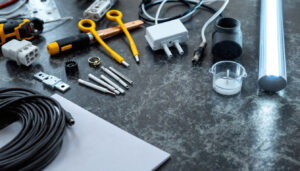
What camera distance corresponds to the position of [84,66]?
972 millimetres

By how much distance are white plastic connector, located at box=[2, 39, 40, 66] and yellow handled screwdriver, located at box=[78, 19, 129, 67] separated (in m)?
0.17

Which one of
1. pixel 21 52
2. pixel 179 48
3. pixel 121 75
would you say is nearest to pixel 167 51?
pixel 179 48

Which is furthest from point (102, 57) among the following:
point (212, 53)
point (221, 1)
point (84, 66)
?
point (221, 1)

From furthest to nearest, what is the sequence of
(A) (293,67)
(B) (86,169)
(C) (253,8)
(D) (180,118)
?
1. (C) (253,8)
2. (A) (293,67)
3. (D) (180,118)
4. (B) (86,169)

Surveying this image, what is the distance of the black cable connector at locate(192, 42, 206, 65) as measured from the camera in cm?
96

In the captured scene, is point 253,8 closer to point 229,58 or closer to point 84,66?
point 229,58

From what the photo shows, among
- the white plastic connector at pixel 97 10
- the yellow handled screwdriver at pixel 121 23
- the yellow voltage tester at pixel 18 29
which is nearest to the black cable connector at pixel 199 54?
the yellow handled screwdriver at pixel 121 23

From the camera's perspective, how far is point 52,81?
0.91 meters

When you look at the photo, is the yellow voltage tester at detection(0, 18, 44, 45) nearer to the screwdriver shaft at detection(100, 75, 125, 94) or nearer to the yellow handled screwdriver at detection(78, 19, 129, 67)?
the yellow handled screwdriver at detection(78, 19, 129, 67)

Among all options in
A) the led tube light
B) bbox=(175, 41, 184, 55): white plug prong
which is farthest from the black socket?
the led tube light

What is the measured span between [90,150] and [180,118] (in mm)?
215

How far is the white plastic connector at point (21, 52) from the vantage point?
3.12ft

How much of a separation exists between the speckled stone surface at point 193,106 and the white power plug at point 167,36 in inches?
1.0

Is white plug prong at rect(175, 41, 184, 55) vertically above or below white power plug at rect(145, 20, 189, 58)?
below
